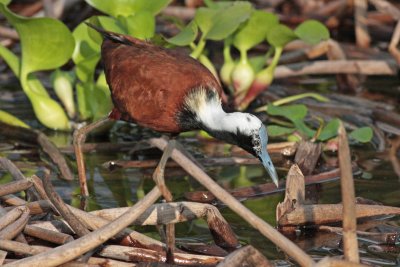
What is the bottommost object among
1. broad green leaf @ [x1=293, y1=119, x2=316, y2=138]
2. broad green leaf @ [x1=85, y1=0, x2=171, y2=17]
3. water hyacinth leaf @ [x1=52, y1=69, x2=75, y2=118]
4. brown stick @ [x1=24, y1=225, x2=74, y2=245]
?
brown stick @ [x1=24, y1=225, x2=74, y2=245]

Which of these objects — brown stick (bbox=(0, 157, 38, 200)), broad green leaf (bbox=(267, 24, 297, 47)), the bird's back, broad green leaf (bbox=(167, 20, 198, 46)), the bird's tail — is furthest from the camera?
broad green leaf (bbox=(267, 24, 297, 47))

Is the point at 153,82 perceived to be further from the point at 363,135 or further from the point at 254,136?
the point at 363,135

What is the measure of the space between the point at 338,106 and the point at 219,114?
250 centimetres

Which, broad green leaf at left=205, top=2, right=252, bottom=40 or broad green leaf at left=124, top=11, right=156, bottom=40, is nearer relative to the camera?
broad green leaf at left=124, top=11, right=156, bottom=40

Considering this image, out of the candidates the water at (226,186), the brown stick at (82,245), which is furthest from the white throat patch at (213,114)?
the brown stick at (82,245)

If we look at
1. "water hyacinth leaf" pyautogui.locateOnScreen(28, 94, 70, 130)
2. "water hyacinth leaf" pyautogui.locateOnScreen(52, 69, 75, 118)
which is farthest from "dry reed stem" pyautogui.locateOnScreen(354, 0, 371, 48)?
"water hyacinth leaf" pyautogui.locateOnScreen(28, 94, 70, 130)

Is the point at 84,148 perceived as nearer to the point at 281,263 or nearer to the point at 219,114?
the point at 219,114

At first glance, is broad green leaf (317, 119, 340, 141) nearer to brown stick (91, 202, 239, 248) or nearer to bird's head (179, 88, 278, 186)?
bird's head (179, 88, 278, 186)

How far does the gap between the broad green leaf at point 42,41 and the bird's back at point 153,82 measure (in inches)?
29.8

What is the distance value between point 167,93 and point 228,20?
1505 millimetres

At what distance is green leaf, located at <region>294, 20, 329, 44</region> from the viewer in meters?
6.04

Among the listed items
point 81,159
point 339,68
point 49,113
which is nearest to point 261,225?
point 81,159

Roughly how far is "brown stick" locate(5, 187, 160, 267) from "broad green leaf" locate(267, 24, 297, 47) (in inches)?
116

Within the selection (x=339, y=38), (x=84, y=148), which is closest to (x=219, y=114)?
(x=84, y=148)
